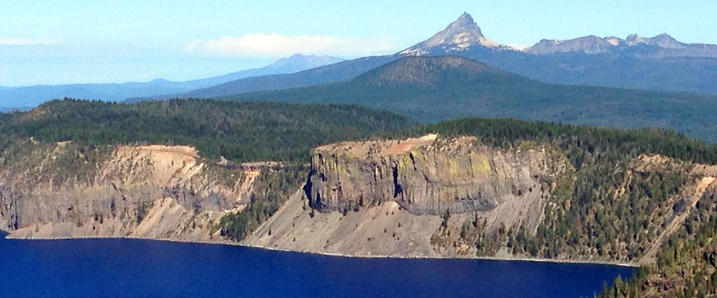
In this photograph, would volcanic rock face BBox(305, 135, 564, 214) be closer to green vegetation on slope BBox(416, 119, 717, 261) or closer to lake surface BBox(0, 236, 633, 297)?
green vegetation on slope BBox(416, 119, 717, 261)

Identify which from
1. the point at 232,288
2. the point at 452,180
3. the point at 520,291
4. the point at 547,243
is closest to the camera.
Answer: the point at 520,291

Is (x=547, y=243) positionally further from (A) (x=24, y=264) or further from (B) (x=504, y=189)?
(A) (x=24, y=264)

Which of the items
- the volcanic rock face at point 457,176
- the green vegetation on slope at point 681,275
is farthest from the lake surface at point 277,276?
the green vegetation on slope at point 681,275

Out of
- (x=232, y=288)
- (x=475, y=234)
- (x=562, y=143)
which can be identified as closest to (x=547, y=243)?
(x=475, y=234)

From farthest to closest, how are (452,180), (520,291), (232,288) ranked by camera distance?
(452,180)
(232,288)
(520,291)

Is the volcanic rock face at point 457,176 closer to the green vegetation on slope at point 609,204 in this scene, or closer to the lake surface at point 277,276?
the green vegetation on slope at point 609,204

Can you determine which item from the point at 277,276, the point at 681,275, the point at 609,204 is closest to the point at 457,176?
the point at 609,204
